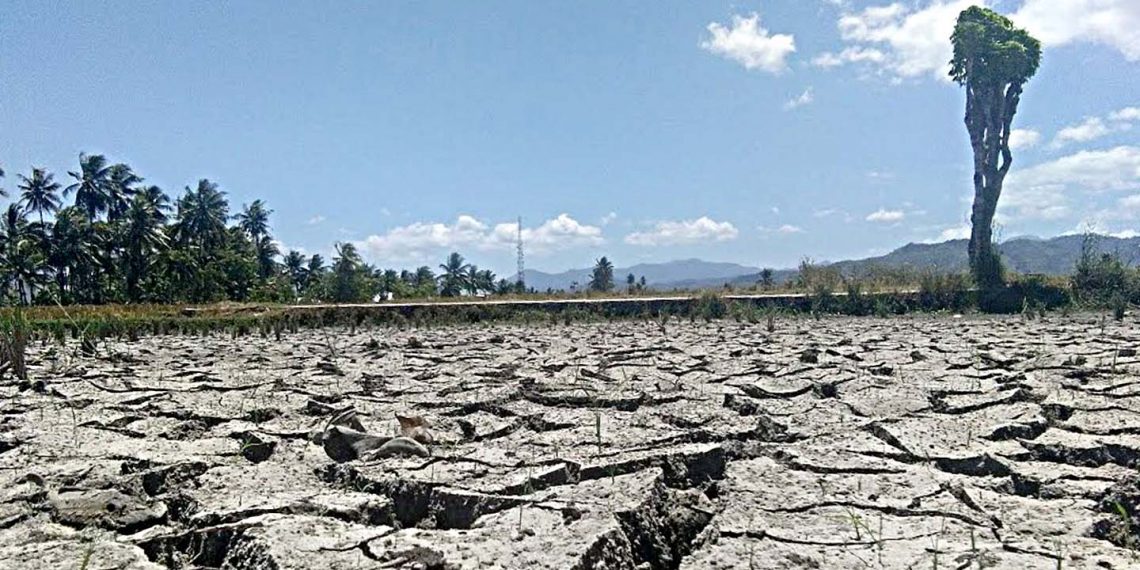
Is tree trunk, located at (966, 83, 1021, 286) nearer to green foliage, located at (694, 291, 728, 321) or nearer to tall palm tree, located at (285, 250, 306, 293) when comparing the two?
green foliage, located at (694, 291, 728, 321)

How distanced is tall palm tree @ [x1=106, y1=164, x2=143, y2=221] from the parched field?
44.0 meters

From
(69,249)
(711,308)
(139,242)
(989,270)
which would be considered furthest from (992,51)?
(69,249)

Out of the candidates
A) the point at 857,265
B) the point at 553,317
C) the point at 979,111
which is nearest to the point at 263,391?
the point at 553,317

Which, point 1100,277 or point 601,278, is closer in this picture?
point 1100,277

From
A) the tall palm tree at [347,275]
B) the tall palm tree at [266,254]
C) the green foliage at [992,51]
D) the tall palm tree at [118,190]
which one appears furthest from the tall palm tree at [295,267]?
the green foliage at [992,51]

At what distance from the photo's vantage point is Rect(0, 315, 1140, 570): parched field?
2.01 meters

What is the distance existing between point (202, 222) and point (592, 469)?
160 feet

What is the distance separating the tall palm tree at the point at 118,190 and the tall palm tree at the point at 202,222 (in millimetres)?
2931

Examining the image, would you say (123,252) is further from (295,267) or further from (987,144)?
(987,144)

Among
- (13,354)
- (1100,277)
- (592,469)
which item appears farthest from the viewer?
(1100,277)

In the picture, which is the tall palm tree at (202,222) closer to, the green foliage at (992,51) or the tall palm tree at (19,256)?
the tall palm tree at (19,256)

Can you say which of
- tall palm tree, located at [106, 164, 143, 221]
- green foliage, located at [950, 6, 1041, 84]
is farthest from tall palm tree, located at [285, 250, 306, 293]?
green foliage, located at [950, 6, 1041, 84]

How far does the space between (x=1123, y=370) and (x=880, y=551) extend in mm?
4057

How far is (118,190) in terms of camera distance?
43406 millimetres
